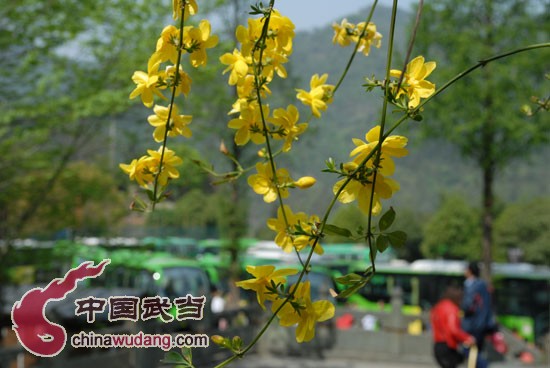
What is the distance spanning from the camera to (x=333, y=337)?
33.4 feet

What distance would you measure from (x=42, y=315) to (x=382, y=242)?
0.81 meters

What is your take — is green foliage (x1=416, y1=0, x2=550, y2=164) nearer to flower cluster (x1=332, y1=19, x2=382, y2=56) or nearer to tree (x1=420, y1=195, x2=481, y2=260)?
flower cluster (x1=332, y1=19, x2=382, y2=56)

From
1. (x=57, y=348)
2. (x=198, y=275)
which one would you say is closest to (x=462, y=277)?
(x=198, y=275)

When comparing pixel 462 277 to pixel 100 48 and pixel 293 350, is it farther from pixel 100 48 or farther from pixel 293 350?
pixel 100 48

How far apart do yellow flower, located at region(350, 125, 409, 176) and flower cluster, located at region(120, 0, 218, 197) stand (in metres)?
0.25

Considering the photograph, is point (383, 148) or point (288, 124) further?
point (288, 124)

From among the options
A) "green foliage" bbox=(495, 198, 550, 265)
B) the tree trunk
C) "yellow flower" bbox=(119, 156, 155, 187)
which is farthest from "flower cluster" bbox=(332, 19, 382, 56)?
"green foliage" bbox=(495, 198, 550, 265)

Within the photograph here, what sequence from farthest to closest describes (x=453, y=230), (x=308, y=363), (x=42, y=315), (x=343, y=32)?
(x=453, y=230) < (x=308, y=363) < (x=42, y=315) < (x=343, y=32)

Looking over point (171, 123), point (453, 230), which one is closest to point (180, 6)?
point (171, 123)

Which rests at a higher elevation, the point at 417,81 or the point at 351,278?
the point at 417,81

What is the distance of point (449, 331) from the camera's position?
5480 millimetres

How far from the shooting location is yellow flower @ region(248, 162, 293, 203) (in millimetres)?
1037

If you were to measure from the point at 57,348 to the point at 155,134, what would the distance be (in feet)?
2.37

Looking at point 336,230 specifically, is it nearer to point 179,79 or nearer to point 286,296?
point 286,296
